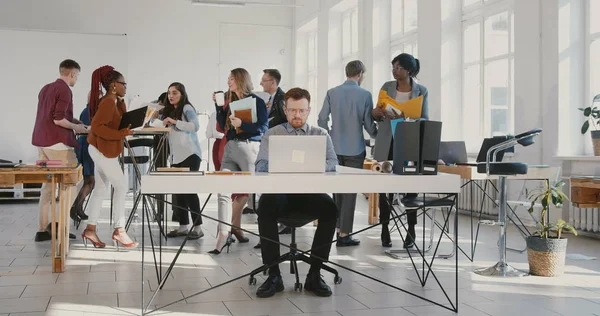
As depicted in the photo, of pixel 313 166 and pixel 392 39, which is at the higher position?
pixel 392 39

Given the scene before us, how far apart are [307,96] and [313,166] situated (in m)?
0.70

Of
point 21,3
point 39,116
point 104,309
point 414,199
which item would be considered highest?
point 21,3

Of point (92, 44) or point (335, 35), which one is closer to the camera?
point (92, 44)

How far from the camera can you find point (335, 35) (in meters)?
12.2

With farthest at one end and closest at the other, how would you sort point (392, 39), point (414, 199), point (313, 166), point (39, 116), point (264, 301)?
1. point (392, 39)
2. point (39, 116)
3. point (414, 199)
4. point (264, 301)
5. point (313, 166)

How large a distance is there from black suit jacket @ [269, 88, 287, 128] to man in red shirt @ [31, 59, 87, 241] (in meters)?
1.56

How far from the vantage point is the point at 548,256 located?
4.08m

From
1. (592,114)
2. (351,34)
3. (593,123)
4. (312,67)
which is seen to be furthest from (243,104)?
(312,67)

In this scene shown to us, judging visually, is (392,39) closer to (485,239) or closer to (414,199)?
(485,239)

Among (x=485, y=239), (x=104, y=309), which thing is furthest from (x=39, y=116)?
(x=485, y=239)

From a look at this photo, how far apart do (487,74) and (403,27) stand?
2.18m

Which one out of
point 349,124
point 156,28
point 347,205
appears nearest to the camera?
point 347,205

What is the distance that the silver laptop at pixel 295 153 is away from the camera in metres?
3.18

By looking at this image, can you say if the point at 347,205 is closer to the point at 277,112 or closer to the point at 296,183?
the point at 277,112
